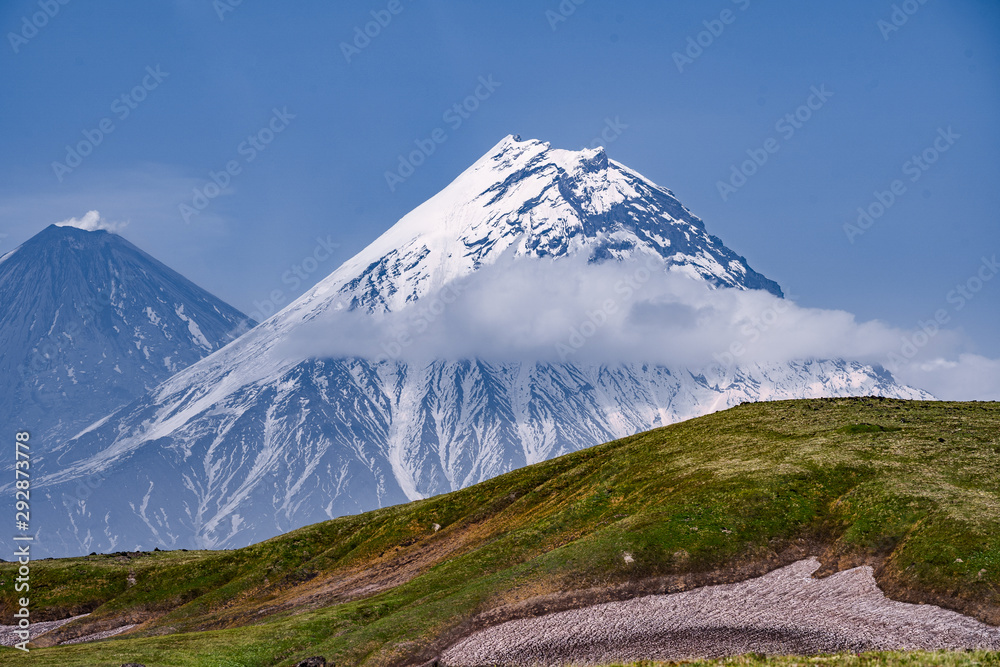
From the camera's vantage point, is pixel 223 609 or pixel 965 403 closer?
pixel 223 609

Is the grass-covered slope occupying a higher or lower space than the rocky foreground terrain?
higher

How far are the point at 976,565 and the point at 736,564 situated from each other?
53.2 ft

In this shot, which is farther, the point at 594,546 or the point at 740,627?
the point at 594,546

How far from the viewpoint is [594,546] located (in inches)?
2623

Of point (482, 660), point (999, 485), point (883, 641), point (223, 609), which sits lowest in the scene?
point (883, 641)

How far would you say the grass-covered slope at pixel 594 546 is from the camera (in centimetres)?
6000

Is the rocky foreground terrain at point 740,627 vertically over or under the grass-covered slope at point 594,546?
under

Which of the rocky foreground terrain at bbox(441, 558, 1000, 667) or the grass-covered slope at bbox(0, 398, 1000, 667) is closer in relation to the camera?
the rocky foreground terrain at bbox(441, 558, 1000, 667)

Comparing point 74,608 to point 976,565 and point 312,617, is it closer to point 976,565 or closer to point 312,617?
point 312,617

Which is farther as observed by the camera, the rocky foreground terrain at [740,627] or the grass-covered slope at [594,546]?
the grass-covered slope at [594,546]

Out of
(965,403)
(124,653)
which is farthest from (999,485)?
(124,653)

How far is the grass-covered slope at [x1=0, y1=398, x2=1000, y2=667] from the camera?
60.0m

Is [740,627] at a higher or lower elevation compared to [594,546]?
lower

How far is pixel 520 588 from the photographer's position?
63375mm
